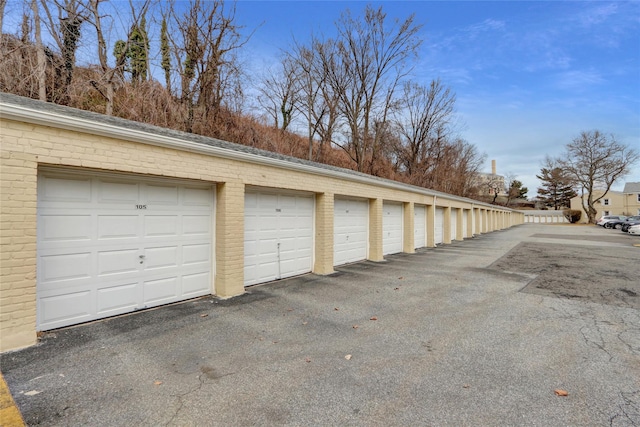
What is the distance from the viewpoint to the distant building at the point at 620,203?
53.4 m

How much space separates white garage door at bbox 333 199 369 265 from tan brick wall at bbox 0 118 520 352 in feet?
6.64

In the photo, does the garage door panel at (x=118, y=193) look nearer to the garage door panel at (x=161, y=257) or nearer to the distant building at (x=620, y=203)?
the garage door panel at (x=161, y=257)

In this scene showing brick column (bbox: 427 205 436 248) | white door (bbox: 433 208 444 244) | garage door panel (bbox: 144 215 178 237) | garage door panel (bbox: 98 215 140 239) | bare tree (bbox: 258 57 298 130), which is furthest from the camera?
bare tree (bbox: 258 57 298 130)

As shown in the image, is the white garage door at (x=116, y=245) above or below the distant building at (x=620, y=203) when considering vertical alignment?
below

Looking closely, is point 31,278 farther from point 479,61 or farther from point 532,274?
point 479,61

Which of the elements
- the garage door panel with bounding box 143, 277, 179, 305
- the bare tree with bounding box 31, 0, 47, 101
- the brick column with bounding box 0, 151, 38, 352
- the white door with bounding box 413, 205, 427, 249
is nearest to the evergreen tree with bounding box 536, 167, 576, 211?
the white door with bounding box 413, 205, 427, 249

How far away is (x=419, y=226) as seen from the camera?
1521cm

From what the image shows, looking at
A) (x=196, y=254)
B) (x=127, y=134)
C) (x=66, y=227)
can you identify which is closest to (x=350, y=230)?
(x=196, y=254)

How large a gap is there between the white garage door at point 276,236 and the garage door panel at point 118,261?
228cm

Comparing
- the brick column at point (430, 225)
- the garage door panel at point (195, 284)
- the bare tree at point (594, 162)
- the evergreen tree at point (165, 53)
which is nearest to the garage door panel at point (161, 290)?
the garage door panel at point (195, 284)

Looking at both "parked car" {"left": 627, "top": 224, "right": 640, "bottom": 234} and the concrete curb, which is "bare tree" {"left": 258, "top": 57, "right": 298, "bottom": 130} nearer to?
the concrete curb

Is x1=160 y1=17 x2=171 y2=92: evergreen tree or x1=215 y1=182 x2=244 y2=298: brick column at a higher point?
x1=160 y1=17 x2=171 y2=92: evergreen tree

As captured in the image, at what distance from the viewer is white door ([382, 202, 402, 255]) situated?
40.2 ft

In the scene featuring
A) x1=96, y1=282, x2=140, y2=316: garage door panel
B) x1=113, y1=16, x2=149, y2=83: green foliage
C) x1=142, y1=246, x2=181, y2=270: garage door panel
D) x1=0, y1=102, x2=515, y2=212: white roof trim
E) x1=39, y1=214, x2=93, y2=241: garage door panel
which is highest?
x1=113, y1=16, x2=149, y2=83: green foliage
